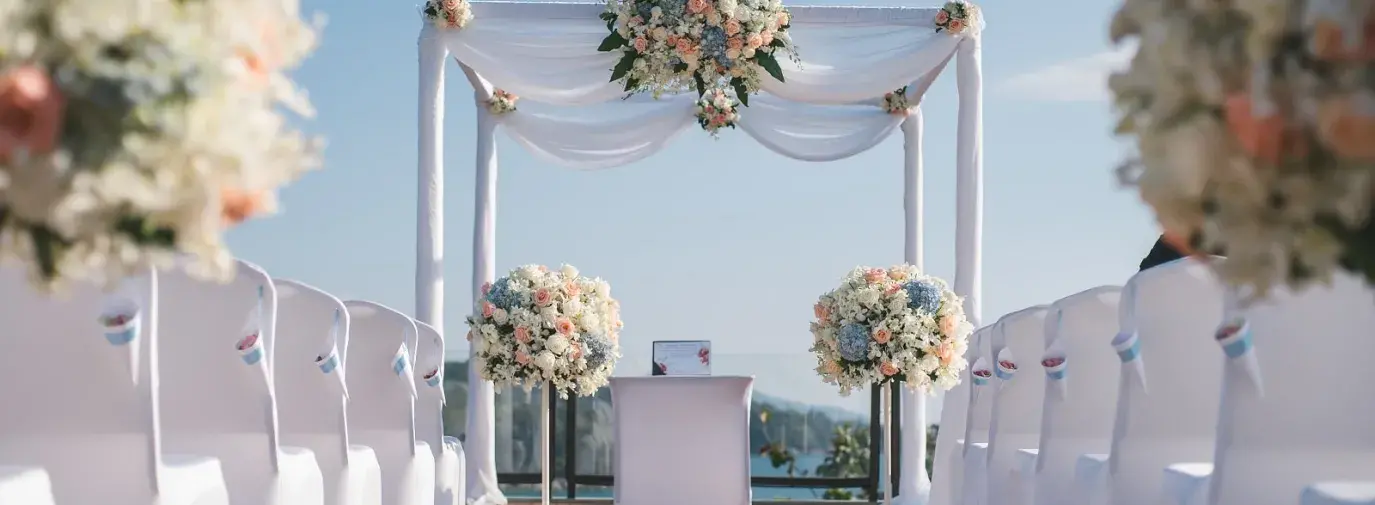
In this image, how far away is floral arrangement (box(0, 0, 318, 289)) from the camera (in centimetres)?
109

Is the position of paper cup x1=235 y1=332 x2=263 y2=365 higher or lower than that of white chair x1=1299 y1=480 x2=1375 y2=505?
higher

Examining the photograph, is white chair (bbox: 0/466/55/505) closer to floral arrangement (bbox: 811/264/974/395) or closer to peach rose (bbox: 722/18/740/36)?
floral arrangement (bbox: 811/264/974/395)

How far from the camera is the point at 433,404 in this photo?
4.92 m

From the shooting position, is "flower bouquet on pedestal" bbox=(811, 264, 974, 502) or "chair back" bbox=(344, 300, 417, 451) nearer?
"chair back" bbox=(344, 300, 417, 451)

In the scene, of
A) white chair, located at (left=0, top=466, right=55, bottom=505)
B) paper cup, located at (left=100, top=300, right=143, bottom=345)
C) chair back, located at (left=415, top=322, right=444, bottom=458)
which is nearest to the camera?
white chair, located at (left=0, top=466, right=55, bottom=505)

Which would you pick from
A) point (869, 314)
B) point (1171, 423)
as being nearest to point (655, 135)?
point (869, 314)

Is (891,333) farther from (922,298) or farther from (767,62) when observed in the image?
(767,62)

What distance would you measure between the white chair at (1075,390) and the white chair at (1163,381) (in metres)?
0.37

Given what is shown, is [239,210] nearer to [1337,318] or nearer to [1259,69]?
[1259,69]

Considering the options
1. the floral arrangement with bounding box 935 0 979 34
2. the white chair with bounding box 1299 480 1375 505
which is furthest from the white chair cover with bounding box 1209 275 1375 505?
the floral arrangement with bounding box 935 0 979 34

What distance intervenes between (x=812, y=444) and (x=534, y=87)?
2.85 metres

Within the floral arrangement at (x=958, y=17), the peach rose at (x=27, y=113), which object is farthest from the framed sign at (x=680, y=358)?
the peach rose at (x=27, y=113)

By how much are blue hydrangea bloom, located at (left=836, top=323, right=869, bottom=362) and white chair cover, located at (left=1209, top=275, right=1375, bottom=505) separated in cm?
267

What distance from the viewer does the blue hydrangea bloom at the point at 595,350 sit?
18.7ft
